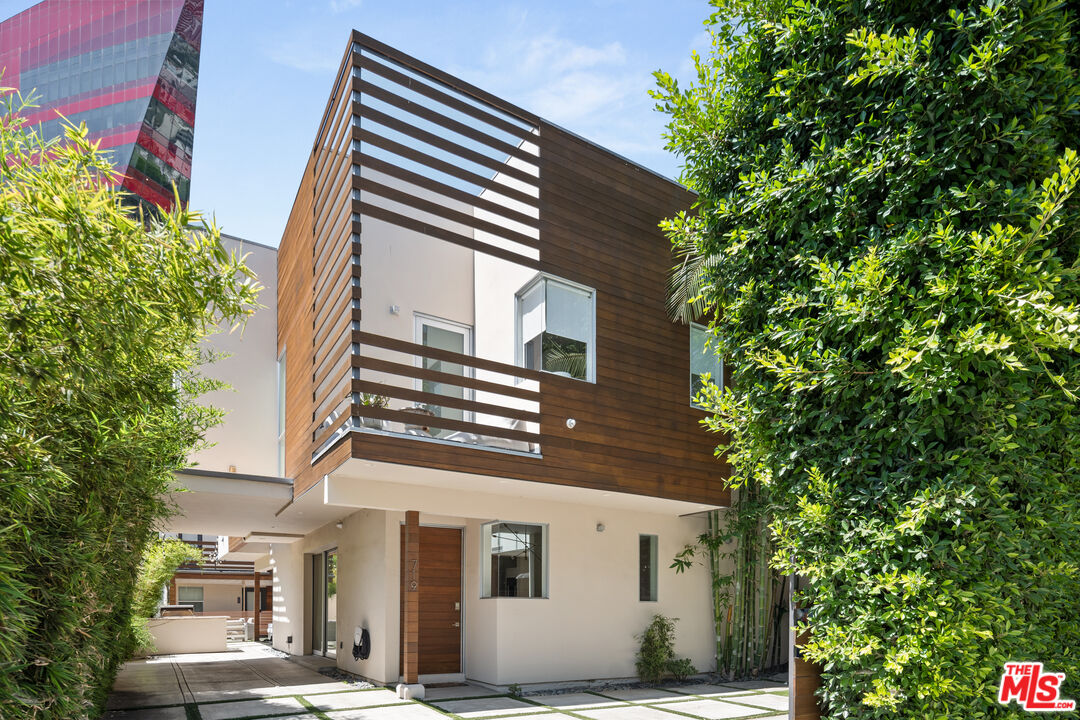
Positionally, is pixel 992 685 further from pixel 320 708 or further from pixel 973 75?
pixel 320 708

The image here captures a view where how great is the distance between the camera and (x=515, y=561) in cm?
984

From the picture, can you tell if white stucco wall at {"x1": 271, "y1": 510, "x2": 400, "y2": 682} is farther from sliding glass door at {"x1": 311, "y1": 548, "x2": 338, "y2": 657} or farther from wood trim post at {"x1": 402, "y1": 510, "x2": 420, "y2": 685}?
wood trim post at {"x1": 402, "y1": 510, "x2": 420, "y2": 685}

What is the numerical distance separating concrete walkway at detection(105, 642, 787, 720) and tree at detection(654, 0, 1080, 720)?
5442 mm

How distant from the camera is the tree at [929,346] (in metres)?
2.79

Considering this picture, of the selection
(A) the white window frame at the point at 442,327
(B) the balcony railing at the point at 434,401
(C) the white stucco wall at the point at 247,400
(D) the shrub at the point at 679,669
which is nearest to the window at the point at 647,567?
(D) the shrub at the point at 679,669

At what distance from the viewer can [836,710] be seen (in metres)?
3.17

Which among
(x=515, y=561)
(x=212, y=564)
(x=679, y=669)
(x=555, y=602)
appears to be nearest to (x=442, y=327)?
(x=515, y=561)

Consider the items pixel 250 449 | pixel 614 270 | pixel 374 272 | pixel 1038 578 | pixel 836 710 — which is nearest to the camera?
pixel 1038 578

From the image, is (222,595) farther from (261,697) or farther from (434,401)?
(434,401)

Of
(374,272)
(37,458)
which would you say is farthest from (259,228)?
(37,458)

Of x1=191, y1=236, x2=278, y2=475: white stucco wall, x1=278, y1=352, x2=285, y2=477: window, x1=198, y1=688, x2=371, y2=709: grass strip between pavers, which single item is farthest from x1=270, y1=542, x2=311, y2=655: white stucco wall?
x1=198, y1=688, x2=371, y2=709: grass strip between pavers

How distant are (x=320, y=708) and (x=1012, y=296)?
8.09 meters

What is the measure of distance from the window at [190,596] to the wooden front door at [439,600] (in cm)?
1901

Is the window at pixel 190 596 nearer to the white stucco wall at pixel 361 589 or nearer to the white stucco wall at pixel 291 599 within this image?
the white stucco wall at pixel 291 599
